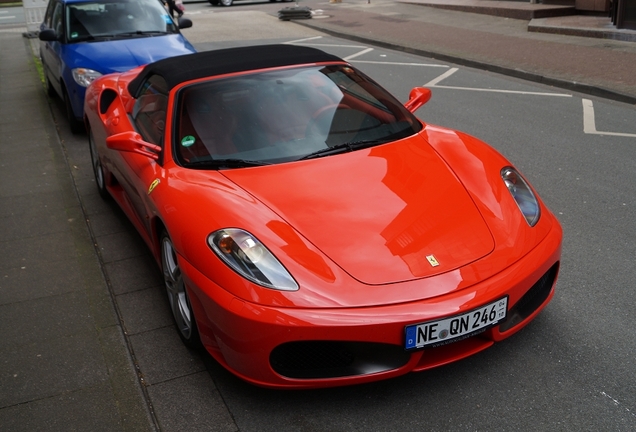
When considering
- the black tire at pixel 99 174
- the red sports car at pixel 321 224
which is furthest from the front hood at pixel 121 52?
the red sports car at pixel 321 224

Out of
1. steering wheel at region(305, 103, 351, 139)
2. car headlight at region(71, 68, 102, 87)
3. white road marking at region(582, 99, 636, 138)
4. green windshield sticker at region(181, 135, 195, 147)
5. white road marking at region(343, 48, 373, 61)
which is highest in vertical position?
steering wheel at region(305, 103, 351, 139)

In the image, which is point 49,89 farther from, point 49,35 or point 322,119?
point 322,119

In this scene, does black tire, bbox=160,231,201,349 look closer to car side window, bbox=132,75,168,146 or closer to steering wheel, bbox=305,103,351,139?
car side window, bbox=132,75,168,146

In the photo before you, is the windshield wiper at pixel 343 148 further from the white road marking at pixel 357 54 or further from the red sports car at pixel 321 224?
the white road marking at pixel 357 54

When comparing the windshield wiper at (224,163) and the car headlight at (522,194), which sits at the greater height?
the windshield wiper at (224,163)

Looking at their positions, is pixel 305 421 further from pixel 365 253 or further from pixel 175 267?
pixel 175 267

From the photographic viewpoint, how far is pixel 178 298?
3.90 m

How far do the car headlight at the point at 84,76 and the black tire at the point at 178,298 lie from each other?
4.94 metres

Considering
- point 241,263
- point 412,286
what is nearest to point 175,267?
point 241,263

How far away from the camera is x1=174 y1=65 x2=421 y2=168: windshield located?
13.8 feet

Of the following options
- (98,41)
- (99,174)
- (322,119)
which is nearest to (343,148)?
(322,119)

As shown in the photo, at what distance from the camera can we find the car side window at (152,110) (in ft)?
15.2

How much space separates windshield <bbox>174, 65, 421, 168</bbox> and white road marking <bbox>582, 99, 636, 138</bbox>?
4177mm

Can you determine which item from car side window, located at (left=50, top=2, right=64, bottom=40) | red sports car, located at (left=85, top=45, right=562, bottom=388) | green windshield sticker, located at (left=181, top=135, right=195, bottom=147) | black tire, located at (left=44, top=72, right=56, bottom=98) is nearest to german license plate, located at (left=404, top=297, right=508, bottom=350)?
red sports car, located at (left=85, top=45, right=562, bottom=388)
